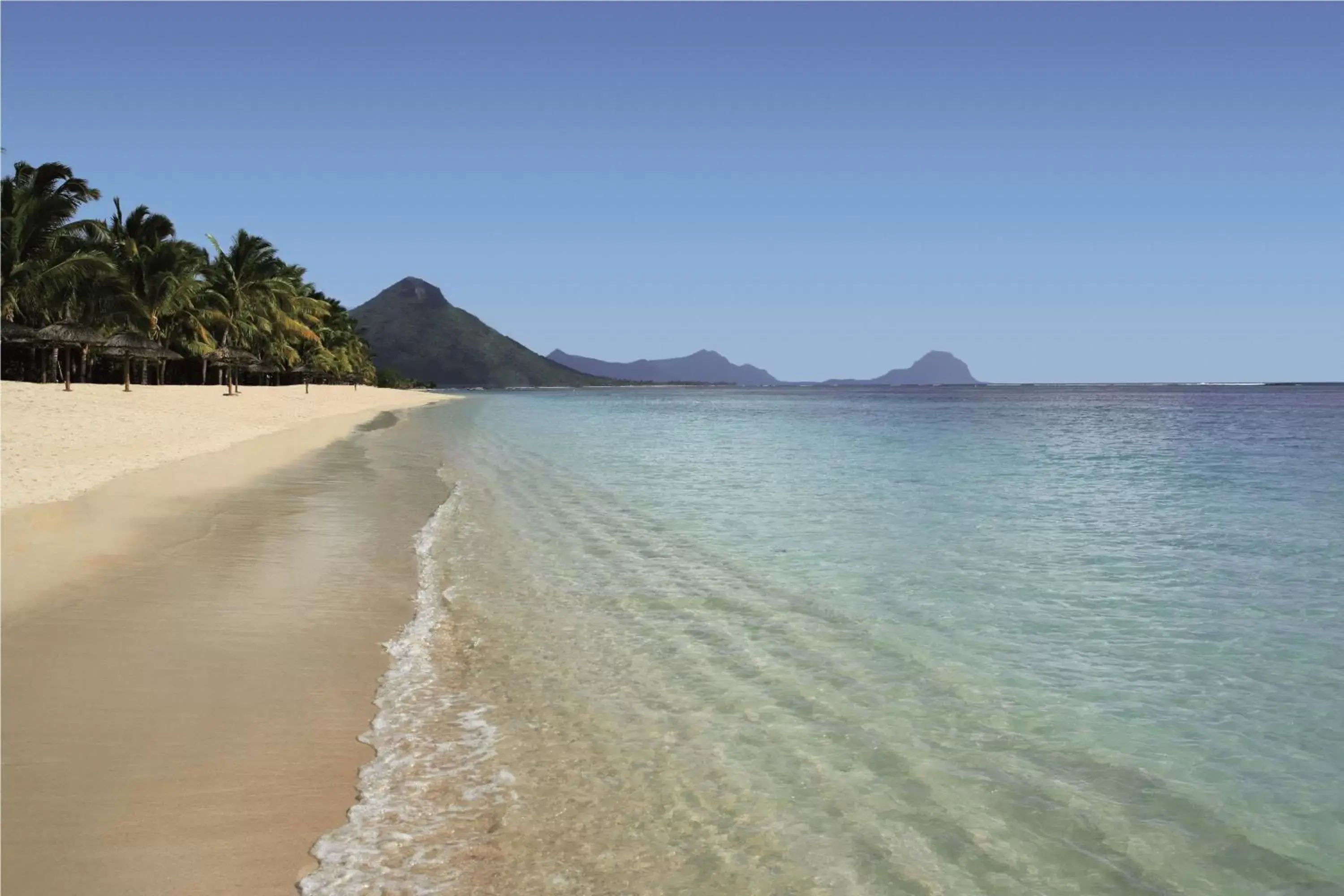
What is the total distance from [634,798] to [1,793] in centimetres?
281

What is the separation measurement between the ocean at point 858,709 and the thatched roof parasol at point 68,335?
3727 centimetres

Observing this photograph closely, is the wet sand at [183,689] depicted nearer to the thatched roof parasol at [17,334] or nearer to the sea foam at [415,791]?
the sea foam at [415,791]

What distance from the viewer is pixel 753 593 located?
345 inches

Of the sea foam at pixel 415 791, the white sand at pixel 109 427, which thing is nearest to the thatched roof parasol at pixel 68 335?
the white sand at pixel 109 427

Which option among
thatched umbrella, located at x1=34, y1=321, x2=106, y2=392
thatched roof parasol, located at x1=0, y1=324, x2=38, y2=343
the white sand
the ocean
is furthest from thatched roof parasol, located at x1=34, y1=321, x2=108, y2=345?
the ocean

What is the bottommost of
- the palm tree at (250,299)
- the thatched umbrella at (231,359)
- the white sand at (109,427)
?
the white sand at (109,427)

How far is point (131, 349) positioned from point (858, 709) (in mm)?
49996

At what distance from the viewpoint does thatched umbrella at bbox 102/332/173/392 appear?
4509 centimetres

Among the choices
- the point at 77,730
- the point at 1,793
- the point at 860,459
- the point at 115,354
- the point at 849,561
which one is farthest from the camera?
the point at 115,354

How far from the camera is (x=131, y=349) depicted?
4612cm

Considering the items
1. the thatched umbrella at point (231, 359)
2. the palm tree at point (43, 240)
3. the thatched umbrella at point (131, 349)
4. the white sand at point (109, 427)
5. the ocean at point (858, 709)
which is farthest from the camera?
the thatched umbrella at point (231, 359)

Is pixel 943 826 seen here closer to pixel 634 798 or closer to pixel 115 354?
pixel 634 798

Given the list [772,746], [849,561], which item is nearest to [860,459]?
[849,561]

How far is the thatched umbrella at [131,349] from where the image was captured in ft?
148
